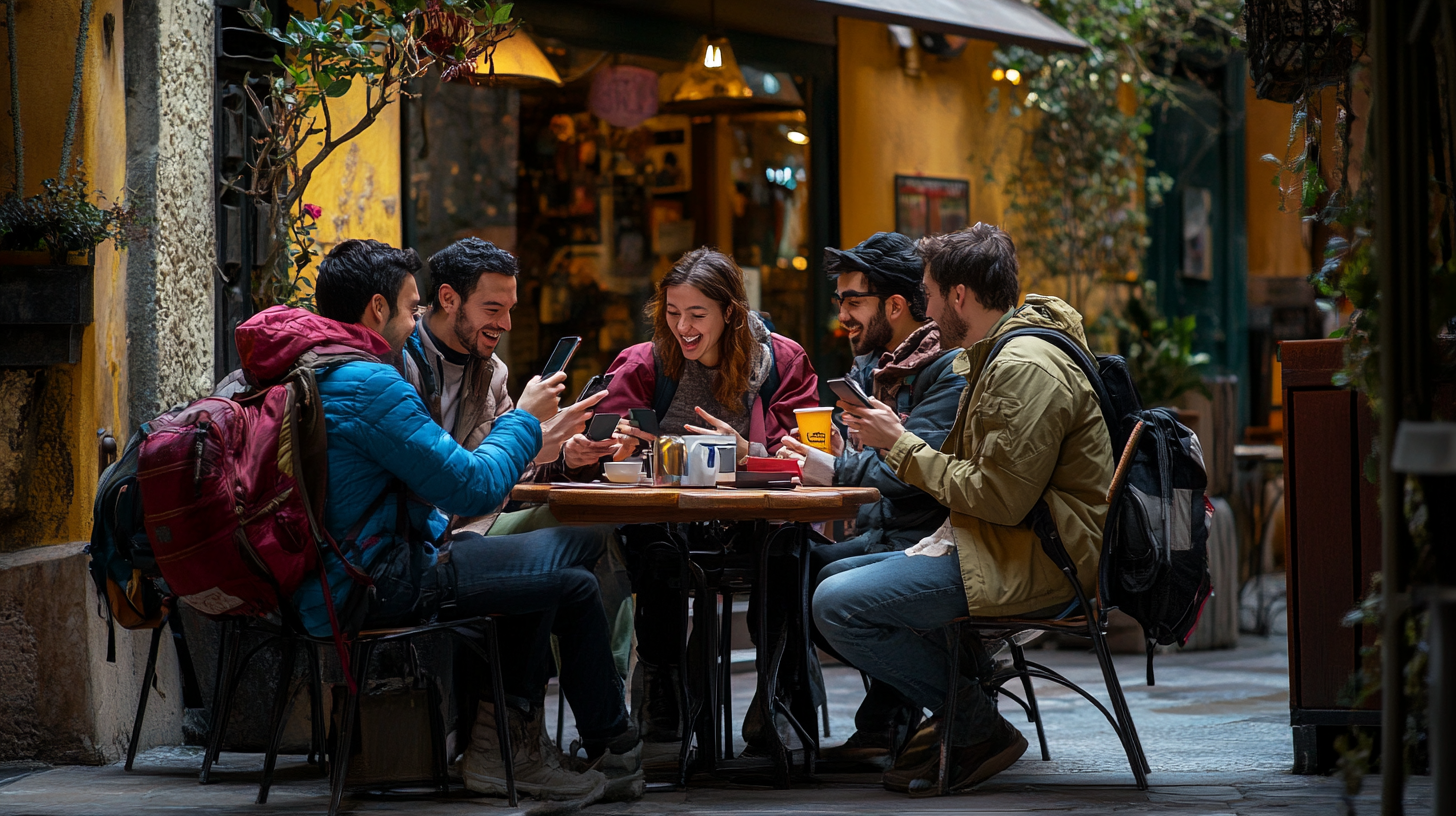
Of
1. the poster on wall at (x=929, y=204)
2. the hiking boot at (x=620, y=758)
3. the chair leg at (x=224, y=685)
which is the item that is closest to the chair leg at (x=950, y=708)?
the hiking boot at (x=620, y=758)

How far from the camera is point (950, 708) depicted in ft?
13.0

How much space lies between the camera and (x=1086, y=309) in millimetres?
9930

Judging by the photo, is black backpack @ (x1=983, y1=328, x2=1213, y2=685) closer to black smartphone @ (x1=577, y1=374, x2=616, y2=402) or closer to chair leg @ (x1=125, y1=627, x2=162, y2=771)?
black smartphone @ (x1=577, y1=374, x2=616, y2=402)

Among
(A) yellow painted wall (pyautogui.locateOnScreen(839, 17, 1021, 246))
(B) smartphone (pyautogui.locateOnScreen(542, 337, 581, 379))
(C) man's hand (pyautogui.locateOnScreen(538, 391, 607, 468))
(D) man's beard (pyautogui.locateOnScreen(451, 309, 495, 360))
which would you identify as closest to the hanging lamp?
(D) man's beard (pyautogui.locateOnScreen(451, 309, 495, 360))

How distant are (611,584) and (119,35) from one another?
2.45 m

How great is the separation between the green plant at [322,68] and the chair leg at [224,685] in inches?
62.6

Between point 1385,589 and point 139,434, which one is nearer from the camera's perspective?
point 1385,589

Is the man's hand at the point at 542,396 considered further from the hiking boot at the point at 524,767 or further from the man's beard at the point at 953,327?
the man's beard at the point at 953,327

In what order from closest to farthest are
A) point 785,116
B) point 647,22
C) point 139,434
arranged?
point 139,434
point 647,22
point 785,116

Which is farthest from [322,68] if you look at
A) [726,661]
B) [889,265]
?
[726,661]

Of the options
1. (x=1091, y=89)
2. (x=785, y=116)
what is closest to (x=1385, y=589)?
(x=785, y=116)

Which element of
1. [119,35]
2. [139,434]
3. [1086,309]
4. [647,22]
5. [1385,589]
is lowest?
A: [1385,589]

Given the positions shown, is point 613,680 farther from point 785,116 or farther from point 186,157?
point 785,116

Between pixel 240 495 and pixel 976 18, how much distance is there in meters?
5.43
